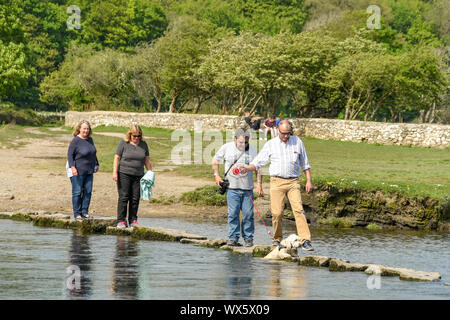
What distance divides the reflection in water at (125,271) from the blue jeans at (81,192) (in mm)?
1655

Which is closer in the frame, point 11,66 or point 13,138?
point 13,138

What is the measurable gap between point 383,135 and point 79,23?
7254cm

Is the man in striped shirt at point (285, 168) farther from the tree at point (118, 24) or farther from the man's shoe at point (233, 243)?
the tree at point (118, 24)

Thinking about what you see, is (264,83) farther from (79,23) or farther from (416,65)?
(79,23)

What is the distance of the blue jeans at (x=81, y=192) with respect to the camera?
15539 millimetres

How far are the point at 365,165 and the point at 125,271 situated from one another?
20.2 meters

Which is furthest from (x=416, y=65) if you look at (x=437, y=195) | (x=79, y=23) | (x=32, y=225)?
(x=79, y=23)

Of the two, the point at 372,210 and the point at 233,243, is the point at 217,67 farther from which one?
the point at 233,243

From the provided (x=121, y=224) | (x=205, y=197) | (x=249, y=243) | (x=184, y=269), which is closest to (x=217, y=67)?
A: (x=205, y=197)

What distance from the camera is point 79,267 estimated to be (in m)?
11.1

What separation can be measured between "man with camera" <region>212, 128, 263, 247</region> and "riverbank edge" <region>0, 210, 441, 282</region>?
17.5 inches

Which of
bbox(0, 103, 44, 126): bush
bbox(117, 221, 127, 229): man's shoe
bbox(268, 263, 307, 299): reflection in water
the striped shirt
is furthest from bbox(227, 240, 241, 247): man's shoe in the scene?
bbox(0, 103, 44, 126): bush

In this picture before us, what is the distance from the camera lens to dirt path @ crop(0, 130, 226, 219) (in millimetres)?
19312

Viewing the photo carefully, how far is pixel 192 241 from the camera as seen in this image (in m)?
14.0
